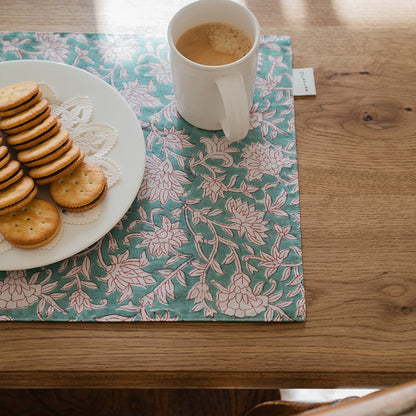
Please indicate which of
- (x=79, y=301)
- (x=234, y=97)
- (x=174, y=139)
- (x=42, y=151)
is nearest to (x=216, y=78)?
(x=234, y=97)

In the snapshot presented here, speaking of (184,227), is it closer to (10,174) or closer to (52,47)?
(10,174)

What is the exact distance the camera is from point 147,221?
0.65 meters

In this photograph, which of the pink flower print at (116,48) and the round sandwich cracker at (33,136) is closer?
the round sandwich cracker at (33,136)

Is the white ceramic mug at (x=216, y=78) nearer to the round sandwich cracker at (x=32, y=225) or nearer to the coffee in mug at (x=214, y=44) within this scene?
the coffee in mug at (x=214, y=44)

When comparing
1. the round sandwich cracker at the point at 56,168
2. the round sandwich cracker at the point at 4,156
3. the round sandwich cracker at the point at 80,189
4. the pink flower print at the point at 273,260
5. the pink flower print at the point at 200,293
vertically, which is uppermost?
the round sandwich cracker at the point at 4,156

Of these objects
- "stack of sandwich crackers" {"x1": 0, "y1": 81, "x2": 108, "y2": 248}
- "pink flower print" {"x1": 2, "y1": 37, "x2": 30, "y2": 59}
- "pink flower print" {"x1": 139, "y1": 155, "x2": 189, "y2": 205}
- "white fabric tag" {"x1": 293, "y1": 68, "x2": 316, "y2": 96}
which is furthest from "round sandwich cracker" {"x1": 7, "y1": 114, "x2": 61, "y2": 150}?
"white fabric tag" {"x1": 293, "y1": 68, "x2": 316, "y2": 96}

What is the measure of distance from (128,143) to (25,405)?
716 millimetres

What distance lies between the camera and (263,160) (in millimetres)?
700

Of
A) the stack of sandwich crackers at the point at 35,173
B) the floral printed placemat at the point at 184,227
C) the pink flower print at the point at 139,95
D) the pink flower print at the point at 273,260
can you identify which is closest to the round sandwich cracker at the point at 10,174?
the stack of sandwich crackers at the point at 35,173

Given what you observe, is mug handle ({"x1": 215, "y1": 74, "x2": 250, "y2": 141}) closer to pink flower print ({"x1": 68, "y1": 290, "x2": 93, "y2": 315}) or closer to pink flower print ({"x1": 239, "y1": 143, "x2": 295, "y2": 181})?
pink flower print ({"x1": 239, "y1": 143, "x2": 295, "y2": 181})

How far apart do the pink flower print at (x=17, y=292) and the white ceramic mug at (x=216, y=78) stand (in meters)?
0.36

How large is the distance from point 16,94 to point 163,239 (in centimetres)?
30

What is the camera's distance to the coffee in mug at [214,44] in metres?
0.65

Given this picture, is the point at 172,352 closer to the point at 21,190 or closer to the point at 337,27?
the point at 21,190
